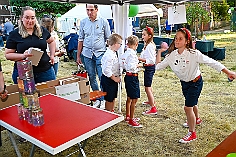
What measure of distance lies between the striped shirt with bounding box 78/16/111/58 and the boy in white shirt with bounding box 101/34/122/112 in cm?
64

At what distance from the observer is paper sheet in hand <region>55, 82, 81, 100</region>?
2.99m

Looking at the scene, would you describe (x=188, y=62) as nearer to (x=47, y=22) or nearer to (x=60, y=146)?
(x=60, y=146)

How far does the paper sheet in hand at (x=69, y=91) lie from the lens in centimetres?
299

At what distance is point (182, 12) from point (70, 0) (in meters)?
1.61

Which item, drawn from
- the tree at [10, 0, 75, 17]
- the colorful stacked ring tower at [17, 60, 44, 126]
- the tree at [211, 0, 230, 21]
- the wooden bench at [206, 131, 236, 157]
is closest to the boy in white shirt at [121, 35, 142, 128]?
the colorful stacked ring tower at [17, 60, 44, 126]

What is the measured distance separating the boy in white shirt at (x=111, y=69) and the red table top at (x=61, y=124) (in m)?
1.03

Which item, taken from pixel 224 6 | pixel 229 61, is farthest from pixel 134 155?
pixel 224 6

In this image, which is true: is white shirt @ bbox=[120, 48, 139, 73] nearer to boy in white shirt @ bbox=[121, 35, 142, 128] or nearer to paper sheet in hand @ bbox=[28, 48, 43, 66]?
boy in white shirt @ bbox=[121, 35, 142, 128]

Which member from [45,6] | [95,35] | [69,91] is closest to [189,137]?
[69,91]

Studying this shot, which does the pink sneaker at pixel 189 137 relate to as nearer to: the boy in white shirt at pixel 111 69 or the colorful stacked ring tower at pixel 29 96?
the boy in white shirt at pixel 111 69

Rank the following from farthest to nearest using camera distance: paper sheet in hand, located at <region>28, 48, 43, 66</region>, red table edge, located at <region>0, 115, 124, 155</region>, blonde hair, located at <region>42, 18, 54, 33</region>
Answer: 1. blonde hair, located at <region>42, 18, 54, 33</region>
2. paper sheet in hand, located at <region>28, 48, 43, 66</region>
3. red table edge, located at <region>0, 115, 124, 155</region>

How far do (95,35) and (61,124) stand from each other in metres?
2.27

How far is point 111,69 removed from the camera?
333 centimetres

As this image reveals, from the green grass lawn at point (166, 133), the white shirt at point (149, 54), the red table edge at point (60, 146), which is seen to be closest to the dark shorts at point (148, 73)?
the white shirt at point (149, 54)
